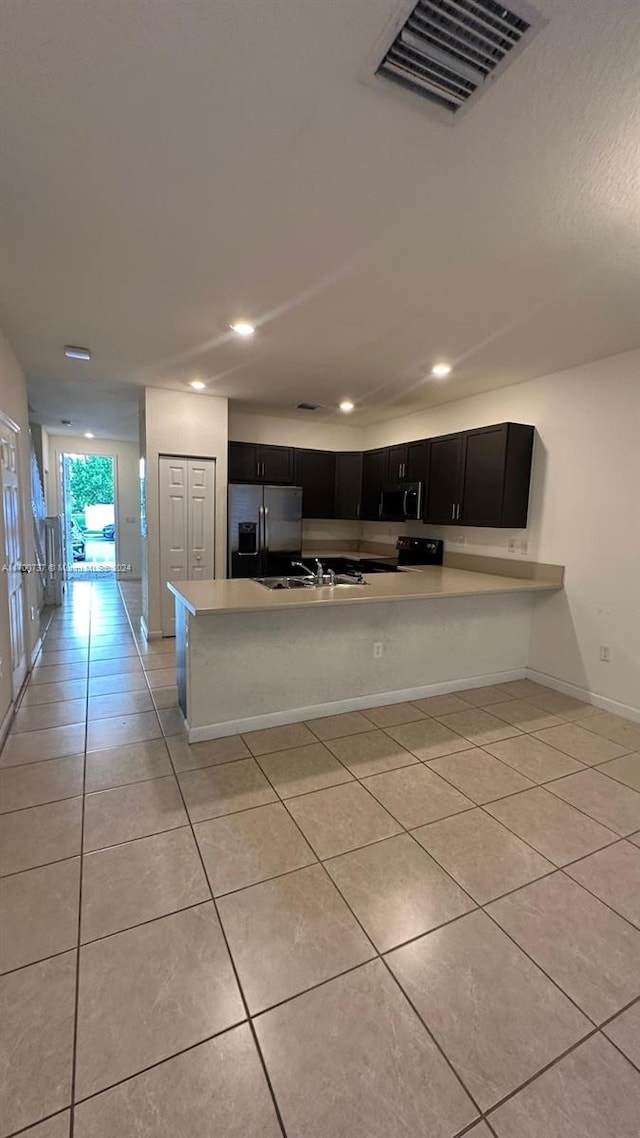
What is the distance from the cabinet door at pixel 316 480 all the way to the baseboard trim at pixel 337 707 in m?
2.89

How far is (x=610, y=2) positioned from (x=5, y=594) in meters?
3.69

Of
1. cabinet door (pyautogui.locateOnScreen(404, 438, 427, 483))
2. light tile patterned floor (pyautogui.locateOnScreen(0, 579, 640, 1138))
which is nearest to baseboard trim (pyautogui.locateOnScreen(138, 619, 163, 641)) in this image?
light tile patterned floor (pyautogui.locateOnScreen(0, 579, 640, 1138))

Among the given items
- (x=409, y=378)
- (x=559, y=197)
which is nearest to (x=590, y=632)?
(x=409, y=378)

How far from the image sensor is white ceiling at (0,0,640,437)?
1206 millimetres

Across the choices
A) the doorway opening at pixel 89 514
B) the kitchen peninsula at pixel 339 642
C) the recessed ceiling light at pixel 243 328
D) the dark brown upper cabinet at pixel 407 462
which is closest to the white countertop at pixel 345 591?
the kitchen peninsula at pixel 339 642

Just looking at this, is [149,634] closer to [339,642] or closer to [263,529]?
[263,529]

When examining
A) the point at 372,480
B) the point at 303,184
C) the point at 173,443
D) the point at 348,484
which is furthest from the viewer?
the point at 348,484

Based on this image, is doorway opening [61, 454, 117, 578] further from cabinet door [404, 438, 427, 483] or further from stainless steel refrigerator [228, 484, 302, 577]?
cabinet door [404, 438, 427, 483]

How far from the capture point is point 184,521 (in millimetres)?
5059

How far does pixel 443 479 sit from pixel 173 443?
2.77m

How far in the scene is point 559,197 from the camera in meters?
1.75

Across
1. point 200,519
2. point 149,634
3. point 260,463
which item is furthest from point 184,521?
point 149,634

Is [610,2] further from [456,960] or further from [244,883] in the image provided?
[244,883]

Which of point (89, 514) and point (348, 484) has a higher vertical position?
point (348, 484)
